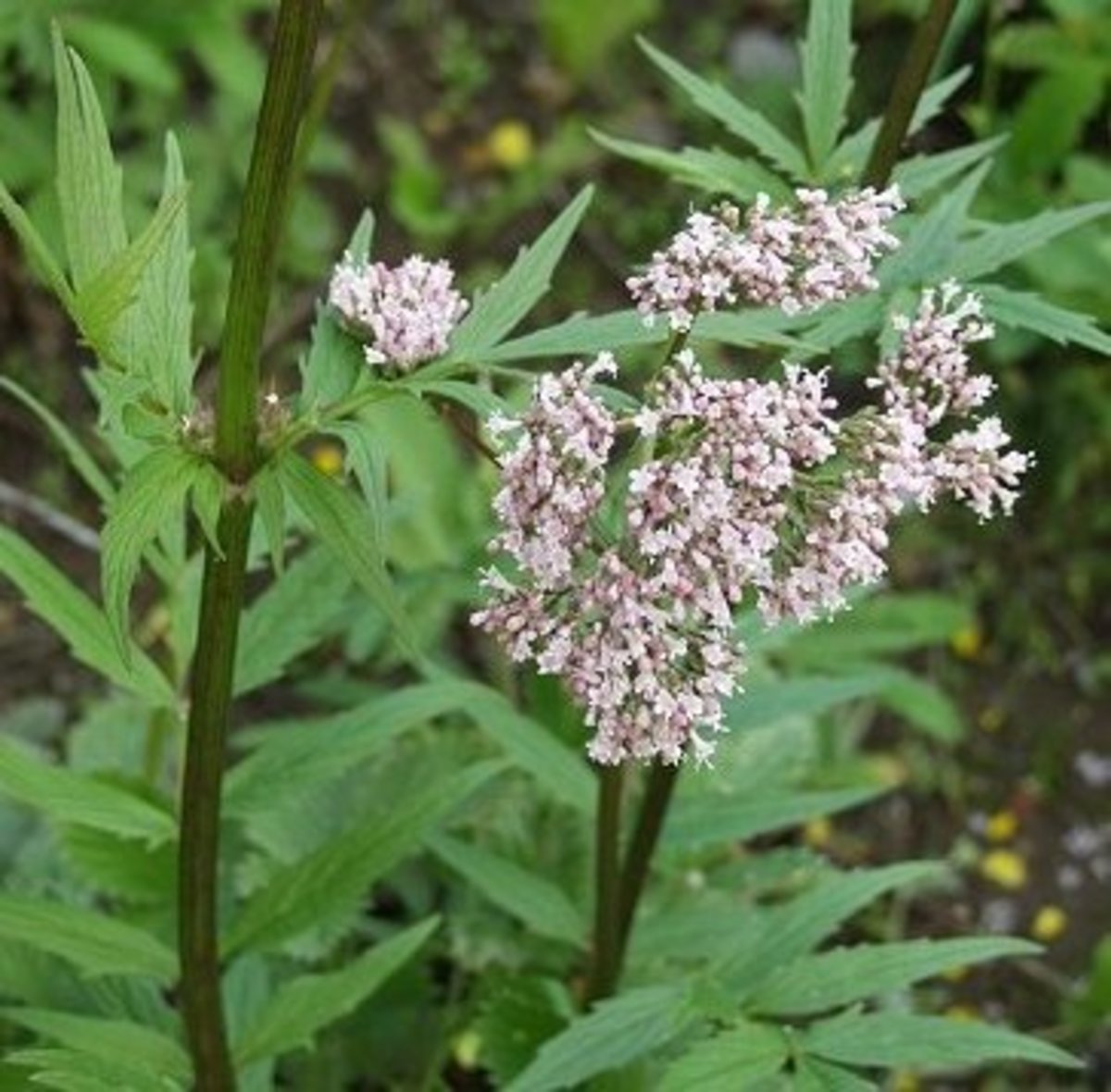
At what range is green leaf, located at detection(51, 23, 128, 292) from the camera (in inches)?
87.0

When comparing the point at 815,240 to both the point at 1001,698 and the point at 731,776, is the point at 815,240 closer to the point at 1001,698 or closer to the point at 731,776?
the point at 731,776

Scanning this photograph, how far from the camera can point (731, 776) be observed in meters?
4.01

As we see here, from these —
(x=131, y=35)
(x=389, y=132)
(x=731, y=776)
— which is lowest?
(x=731, y=776)

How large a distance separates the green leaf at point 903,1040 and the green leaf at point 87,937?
2.76 feet

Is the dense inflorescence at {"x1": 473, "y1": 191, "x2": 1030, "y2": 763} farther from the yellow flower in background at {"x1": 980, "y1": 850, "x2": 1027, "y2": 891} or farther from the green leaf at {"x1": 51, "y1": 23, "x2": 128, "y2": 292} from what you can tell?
the yellow flower in background at {"x1": 980, "y1": 850, "x2": 1027, "y2": 891}

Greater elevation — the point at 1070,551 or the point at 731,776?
the point at 1070,551

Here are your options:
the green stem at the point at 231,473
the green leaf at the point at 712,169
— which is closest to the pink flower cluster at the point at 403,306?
the green stem at the point at 231,473

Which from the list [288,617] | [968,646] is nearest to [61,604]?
[288,617]

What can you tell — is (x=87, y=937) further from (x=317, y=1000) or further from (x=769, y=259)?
(x=769, y=259)

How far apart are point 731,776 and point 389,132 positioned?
7.71 ft

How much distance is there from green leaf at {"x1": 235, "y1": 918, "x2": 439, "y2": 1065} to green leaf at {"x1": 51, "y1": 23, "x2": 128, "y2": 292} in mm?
1113

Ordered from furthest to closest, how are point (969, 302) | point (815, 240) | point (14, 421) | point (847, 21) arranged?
point (14, 421), point (847, 21), point (969, 302), point (815, 240)

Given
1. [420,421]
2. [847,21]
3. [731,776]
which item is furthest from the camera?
[420,421]

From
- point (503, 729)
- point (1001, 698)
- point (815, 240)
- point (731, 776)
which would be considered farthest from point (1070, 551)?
point (815, 240)
